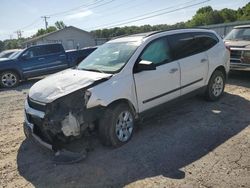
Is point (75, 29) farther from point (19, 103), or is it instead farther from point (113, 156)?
point (113, 156)

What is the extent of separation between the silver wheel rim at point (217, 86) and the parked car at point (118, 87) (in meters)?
0.50

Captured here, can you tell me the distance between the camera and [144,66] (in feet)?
15.8

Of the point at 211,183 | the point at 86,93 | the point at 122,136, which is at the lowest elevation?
the point at 211,183

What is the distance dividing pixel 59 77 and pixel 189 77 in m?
2.71

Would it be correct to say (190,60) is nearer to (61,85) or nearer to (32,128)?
(61,85)

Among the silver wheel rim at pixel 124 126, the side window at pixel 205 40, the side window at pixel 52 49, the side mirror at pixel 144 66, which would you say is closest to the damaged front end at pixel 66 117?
the silver wheel rim at pixel 124 126

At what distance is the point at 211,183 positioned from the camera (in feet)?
11.7

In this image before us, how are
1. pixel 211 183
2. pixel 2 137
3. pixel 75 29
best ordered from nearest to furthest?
pixel 211 183, pixel 2 137, pixel 75 29

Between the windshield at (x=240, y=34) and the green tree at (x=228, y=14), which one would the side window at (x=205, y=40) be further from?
the green tree at (x=228, y=14)

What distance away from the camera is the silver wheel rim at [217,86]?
6.80 metres

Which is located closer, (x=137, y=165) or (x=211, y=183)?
(x=211, y=183)

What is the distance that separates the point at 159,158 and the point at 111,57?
7.11 feet

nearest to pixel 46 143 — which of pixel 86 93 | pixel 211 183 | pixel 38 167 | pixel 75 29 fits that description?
pixel 38 167

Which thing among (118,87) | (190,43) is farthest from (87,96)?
(190,43)
